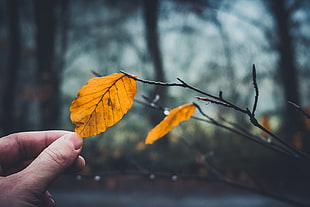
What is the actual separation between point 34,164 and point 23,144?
0.24m

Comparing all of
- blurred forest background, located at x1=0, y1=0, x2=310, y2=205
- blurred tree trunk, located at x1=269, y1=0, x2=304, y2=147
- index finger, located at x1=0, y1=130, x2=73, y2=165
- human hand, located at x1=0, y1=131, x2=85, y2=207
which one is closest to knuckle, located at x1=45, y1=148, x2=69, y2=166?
human hand, located at x1=0, y1=131, x2=85, y2=207

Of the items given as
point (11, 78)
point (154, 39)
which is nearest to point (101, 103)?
point (11, 78)

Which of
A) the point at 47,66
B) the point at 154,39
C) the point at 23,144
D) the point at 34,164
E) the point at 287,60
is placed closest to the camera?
the point at 34,164

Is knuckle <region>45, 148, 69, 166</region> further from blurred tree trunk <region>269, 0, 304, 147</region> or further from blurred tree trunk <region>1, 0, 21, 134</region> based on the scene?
blurred tree trunk <region>1, 0, 21, 134</region>

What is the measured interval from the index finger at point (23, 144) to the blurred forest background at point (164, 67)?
2028mm

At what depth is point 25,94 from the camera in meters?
6.13

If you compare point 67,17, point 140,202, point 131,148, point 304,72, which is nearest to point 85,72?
point 67,17

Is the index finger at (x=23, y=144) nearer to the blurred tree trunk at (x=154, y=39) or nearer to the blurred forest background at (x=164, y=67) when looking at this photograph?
the blurred forest background at (x=164, y=67)

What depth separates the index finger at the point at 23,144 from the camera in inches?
27.4

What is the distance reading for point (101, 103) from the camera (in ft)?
1.32

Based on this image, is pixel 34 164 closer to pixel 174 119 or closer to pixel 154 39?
pixel 174 119

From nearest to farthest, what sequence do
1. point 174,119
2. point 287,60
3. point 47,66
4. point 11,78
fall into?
point 174,119, point 287,60, point 11,78, point 47,66

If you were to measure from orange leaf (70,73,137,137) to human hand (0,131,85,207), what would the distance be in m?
0.19

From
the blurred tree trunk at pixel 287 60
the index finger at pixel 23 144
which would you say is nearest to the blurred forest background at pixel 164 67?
the blurred tree trunk at pixel 287 60
